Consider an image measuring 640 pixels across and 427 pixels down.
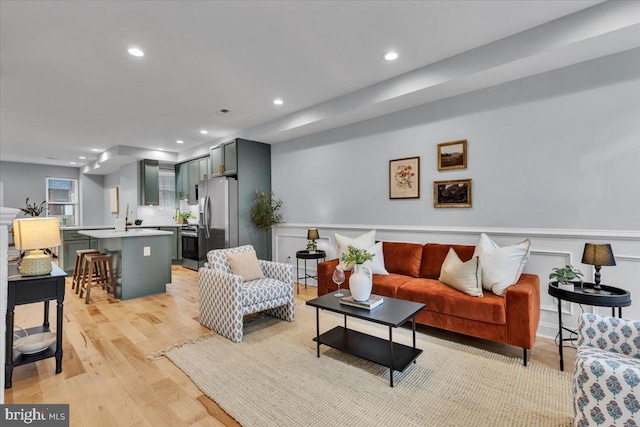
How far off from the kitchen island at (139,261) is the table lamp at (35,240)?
1.88m

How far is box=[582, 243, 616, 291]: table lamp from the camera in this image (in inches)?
85.1

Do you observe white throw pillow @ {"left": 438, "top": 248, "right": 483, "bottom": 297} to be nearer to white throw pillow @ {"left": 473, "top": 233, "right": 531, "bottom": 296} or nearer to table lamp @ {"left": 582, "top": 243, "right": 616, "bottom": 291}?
white throw pillow @ {"left": 473, "top": 233, "right": 531, "bottom": 296}

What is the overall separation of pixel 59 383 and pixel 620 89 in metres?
5.03

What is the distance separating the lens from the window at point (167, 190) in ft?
25.0

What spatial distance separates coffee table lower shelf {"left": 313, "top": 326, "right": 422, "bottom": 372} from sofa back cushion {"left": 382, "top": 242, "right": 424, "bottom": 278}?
1.11m

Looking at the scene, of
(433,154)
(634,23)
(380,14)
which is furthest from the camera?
(433,154)

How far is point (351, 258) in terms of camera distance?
262 cm

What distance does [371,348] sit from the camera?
8.04 ft

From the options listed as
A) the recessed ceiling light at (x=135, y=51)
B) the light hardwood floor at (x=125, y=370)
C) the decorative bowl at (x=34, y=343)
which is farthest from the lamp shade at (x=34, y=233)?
the recessed ceiling light at (x=135, y=51)

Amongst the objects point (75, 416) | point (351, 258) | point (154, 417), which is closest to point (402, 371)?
Result: point (351, 258)

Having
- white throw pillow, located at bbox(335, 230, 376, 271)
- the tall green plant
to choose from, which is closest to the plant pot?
white throw pillow, located at bbox(335, 230, 376, 271)

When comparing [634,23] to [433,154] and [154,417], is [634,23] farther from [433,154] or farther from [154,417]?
[154,417]

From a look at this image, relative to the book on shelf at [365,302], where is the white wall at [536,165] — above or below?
above

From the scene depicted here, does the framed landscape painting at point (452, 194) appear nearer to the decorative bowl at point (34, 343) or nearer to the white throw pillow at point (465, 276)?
the white throw pillow at point (465, 276)
